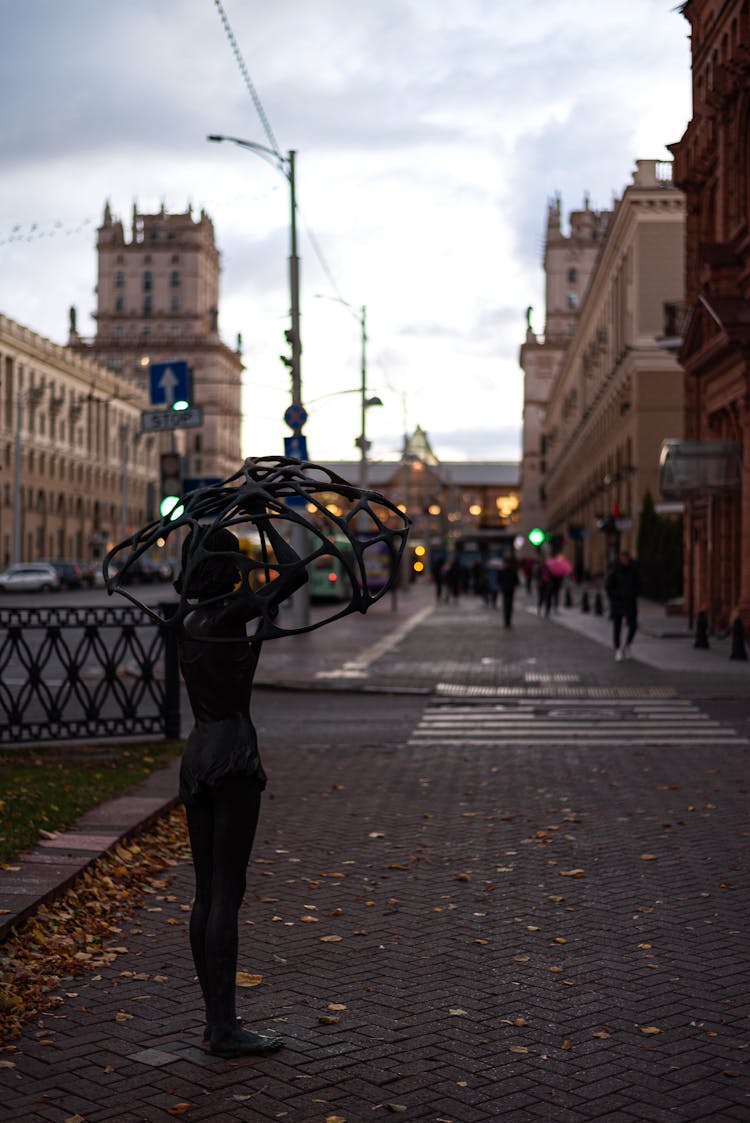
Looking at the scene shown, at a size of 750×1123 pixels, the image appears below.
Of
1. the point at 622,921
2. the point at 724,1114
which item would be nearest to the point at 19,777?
the point at 622,921

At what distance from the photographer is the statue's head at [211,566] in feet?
17.6

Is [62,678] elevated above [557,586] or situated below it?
below

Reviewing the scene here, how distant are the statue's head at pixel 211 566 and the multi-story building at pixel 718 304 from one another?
987 inches

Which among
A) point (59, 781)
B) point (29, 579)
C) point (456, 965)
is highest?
point (29, 579)

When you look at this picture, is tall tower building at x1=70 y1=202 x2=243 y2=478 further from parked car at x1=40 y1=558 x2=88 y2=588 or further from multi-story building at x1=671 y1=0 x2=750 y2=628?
multi-story building at x1=671 y1=0 x2=750 y2=628

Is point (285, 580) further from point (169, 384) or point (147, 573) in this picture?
point (147, 573)

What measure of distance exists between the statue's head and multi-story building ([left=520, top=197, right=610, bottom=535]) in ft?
507

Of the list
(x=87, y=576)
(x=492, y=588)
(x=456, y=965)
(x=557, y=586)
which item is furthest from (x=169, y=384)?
(x=87, y=576)

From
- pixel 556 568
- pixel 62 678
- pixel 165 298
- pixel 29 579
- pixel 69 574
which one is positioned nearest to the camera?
pixel 62 678

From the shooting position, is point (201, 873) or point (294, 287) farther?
point (294, 287)

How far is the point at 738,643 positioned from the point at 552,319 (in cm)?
14069

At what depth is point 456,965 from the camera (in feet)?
22.6

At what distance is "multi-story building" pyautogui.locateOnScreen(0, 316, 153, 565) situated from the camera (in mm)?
100312

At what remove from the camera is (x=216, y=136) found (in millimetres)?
31344
